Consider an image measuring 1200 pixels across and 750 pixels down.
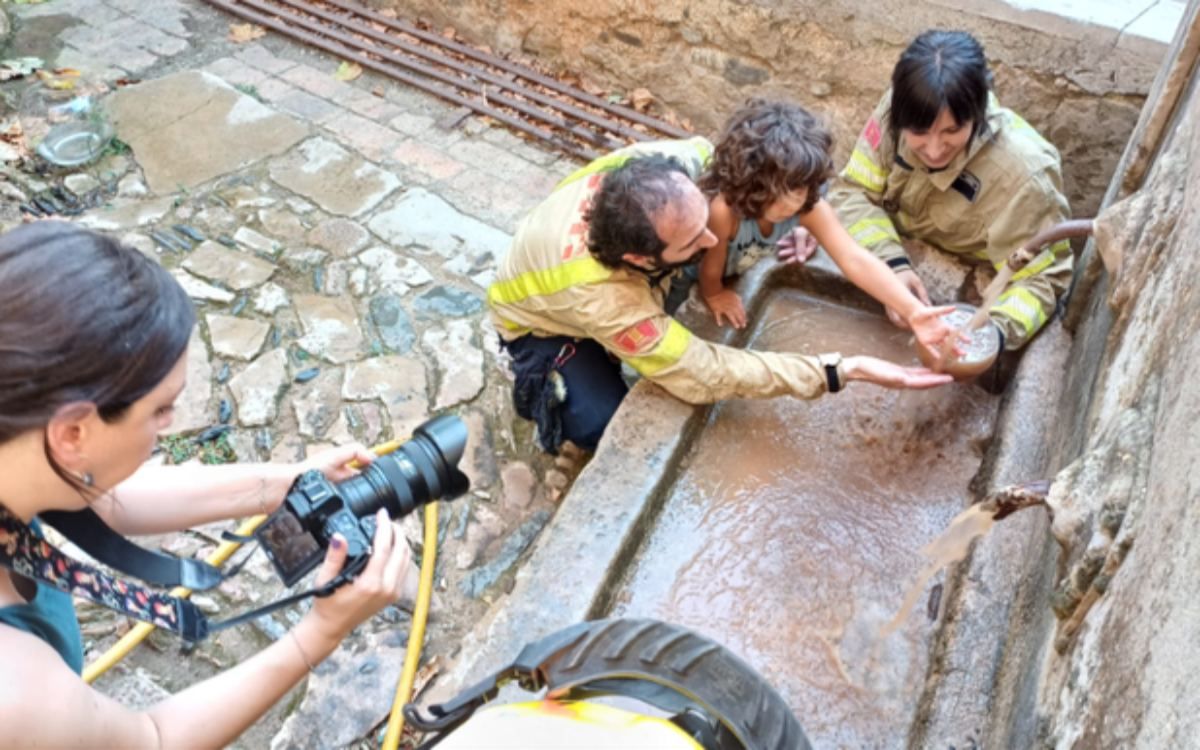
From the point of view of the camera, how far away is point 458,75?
16.9 feet

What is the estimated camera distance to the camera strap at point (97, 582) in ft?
4.66

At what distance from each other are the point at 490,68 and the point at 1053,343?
340cm

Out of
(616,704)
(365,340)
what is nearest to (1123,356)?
(616,704)

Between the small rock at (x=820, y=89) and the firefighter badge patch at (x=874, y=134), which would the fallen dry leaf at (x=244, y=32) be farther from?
the firefighter badge patch at (x=874, y=134)

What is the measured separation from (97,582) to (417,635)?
4.03ft

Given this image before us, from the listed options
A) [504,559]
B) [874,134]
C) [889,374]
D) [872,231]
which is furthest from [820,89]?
[504,559]

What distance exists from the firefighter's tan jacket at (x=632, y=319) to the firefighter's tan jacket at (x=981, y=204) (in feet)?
2.38

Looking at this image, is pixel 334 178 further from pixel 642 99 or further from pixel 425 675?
pixel 425 675

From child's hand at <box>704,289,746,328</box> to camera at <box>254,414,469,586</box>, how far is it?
4.20 feet

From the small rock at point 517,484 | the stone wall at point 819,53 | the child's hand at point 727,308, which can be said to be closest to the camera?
the child's hand at point 727,308

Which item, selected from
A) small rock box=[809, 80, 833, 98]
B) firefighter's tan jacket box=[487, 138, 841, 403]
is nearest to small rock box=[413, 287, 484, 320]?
firefighter's tan jacket box=[487, 138, 841, 403]

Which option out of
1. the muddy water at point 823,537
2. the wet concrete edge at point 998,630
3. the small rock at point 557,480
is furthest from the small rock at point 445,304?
the wet concrete edge at point 998,630

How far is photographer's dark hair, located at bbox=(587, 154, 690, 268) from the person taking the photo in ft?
8.42

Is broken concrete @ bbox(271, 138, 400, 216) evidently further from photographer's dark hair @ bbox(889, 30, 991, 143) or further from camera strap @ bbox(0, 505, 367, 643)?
camera strap @ bbox(0, 505, 367, 643)
